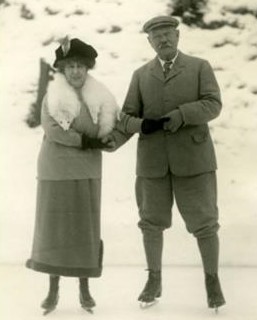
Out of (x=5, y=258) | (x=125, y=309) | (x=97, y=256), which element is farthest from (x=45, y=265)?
(x=5, y=258)

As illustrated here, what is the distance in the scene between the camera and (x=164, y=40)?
1.74 m

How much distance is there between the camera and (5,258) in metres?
2.12

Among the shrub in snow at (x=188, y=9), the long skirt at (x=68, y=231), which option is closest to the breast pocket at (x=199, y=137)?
the long skirt at (x=68, y=231)

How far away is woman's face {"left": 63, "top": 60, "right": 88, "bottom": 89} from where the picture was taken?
1.71 meters

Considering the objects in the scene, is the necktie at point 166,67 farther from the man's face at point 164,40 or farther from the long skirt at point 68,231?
the long skirt at point 68,231

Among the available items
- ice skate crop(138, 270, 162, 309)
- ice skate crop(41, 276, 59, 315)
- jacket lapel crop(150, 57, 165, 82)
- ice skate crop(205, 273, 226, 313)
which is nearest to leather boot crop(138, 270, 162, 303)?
ice skate crop(138, 270, 162, 309)

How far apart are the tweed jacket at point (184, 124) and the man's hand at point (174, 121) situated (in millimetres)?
24

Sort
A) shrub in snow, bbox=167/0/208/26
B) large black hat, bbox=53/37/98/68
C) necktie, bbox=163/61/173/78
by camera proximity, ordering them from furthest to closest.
Result: 1. shrub in snow, bbox=167/0/208/26
2. necktie, bbox=163/61/173/78
3. large black hat, bbox=53/37/98/68

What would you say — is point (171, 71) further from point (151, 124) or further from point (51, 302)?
point (51, 302)

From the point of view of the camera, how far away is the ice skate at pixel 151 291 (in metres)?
1.81

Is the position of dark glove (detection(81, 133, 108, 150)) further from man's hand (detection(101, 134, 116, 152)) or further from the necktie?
the necktie

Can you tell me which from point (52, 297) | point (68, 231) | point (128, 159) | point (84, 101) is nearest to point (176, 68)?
point (84, 101)

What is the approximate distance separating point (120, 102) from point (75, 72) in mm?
366

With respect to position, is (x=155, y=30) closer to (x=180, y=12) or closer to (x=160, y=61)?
(x=160, y=61)
